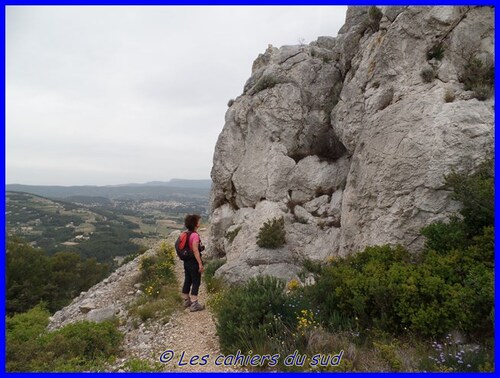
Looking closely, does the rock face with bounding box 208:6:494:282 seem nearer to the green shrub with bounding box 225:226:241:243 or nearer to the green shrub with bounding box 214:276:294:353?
the green shrub with bounding box 225:226:241:243

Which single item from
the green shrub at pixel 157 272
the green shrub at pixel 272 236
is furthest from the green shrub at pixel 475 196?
the green shrub at pixel 157 272

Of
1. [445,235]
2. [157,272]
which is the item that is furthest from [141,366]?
[445,235]

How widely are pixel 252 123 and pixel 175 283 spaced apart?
8.29 m

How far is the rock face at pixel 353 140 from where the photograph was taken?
8883mm

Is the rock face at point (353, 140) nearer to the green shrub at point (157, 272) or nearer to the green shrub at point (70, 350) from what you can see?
the green shrub at point (157, 272)

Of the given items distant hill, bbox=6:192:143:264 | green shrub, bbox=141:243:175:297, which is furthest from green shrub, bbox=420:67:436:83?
distant hill, bbox=6:192:143:264

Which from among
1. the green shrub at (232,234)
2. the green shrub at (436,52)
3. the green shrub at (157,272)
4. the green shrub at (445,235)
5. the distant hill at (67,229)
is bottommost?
the distant hill at (67,229)

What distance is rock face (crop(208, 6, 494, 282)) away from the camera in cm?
888

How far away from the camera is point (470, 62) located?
991 cm

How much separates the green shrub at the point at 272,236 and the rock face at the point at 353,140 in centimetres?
27

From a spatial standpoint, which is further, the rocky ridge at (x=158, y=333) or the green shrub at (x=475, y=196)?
the green shrub at (x=475, y=196)

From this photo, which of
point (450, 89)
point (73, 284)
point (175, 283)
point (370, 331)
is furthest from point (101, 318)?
point (73, 284)

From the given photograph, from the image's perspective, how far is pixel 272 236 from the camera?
11992 mm

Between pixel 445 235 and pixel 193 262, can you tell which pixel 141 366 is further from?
pixel 445 235
